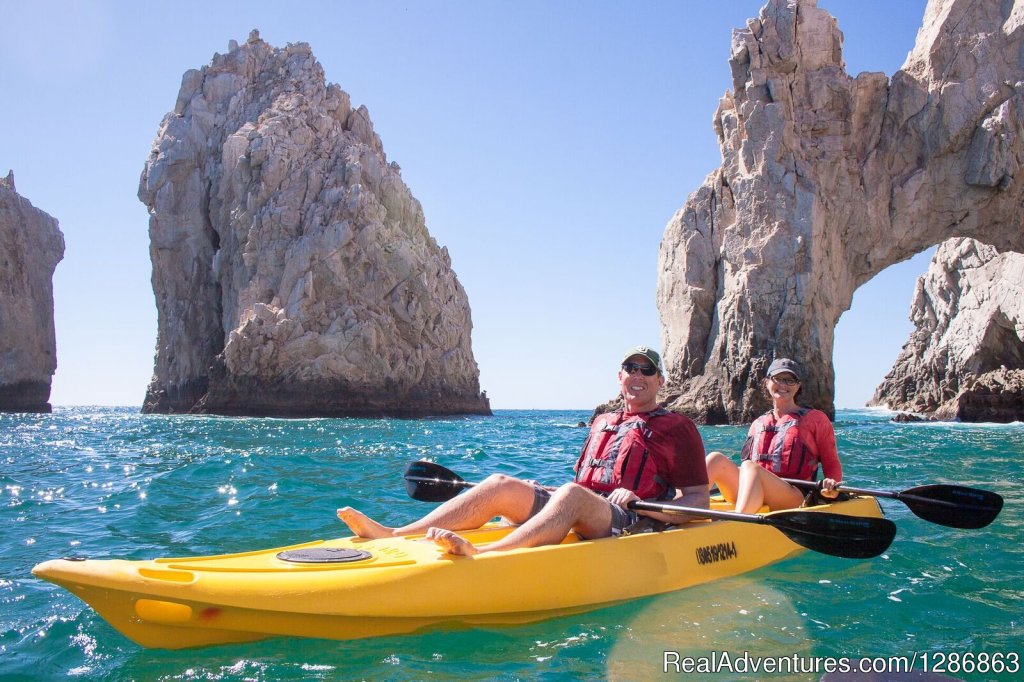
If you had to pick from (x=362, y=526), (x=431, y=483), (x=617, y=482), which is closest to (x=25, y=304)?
(x=431, y=483)

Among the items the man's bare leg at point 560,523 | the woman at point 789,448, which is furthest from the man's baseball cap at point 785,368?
the man's bare leg at point 560,523

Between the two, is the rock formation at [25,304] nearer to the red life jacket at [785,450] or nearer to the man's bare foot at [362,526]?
the man's bare foot at [362,526]

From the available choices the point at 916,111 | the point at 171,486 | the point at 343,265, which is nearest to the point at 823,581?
the point at 171,486

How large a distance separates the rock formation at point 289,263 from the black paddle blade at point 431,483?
104ft

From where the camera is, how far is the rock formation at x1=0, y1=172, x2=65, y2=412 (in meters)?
48.0

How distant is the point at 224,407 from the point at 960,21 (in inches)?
1456

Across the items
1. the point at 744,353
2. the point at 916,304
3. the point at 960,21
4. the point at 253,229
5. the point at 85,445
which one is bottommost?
the point at 85,445

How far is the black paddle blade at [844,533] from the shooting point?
162 inches

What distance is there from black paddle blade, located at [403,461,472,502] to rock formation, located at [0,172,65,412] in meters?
53.0

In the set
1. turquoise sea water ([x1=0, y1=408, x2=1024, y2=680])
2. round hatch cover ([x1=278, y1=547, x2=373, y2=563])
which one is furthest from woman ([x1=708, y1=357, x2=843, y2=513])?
round hatch cover ([x1=278, y1=547, x2=373, y2=563])

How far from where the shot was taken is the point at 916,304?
42.4m

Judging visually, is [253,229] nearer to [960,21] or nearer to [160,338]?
[160,338]

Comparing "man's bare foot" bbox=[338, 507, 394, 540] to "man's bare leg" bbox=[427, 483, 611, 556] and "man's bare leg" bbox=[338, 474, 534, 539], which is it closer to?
"man's bare leg" bbox=[338, 474, 534, 539]

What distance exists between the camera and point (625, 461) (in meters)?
4.36
